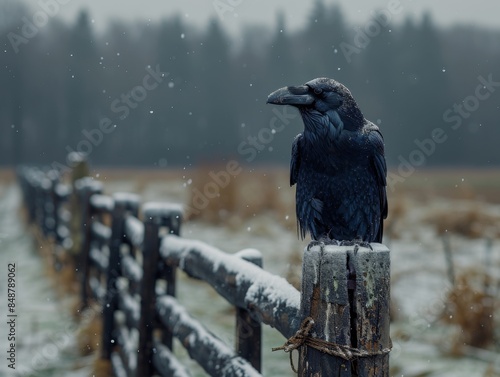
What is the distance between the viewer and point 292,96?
74.0 inches

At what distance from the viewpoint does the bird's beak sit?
181cm

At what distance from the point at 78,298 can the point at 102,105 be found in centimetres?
4666

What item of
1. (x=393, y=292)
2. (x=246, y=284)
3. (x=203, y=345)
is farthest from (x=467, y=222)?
(x=246, y=284)

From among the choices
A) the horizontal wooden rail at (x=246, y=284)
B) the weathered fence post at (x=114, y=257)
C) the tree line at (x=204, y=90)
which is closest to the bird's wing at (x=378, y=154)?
the horizontal wooden rail at (x=246, y=284)

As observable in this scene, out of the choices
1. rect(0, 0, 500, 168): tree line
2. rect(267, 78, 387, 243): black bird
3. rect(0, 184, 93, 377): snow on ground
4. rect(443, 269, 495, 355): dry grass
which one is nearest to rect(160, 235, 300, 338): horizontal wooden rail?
rect(267, 78, 387, 243): black bird

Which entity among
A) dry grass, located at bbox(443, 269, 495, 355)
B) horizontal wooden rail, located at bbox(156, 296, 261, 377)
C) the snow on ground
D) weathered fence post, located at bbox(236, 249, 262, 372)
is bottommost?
the snow on ground

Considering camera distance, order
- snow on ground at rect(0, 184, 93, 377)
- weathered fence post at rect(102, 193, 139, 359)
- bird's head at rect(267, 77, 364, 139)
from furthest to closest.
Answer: weathered fence post at rect(102, 193, 139, 359) → snow on ground at rect(0, 184, 93, 377) → bird's head at rect(267, 77, 364, 139)

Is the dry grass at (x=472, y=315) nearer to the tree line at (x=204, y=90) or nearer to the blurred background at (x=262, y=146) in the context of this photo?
the blurred background at (x=262, y=146)

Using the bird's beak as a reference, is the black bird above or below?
below

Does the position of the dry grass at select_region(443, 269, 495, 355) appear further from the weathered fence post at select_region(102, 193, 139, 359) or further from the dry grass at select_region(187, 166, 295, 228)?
the dry grass at select_region(187, 166, 295, 228)

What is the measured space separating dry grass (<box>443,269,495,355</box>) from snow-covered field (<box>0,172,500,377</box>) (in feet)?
0.09

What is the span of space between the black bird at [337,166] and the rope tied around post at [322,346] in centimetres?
59

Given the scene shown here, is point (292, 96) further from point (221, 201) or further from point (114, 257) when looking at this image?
point (221, 201)

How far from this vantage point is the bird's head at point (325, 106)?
1.93 m
